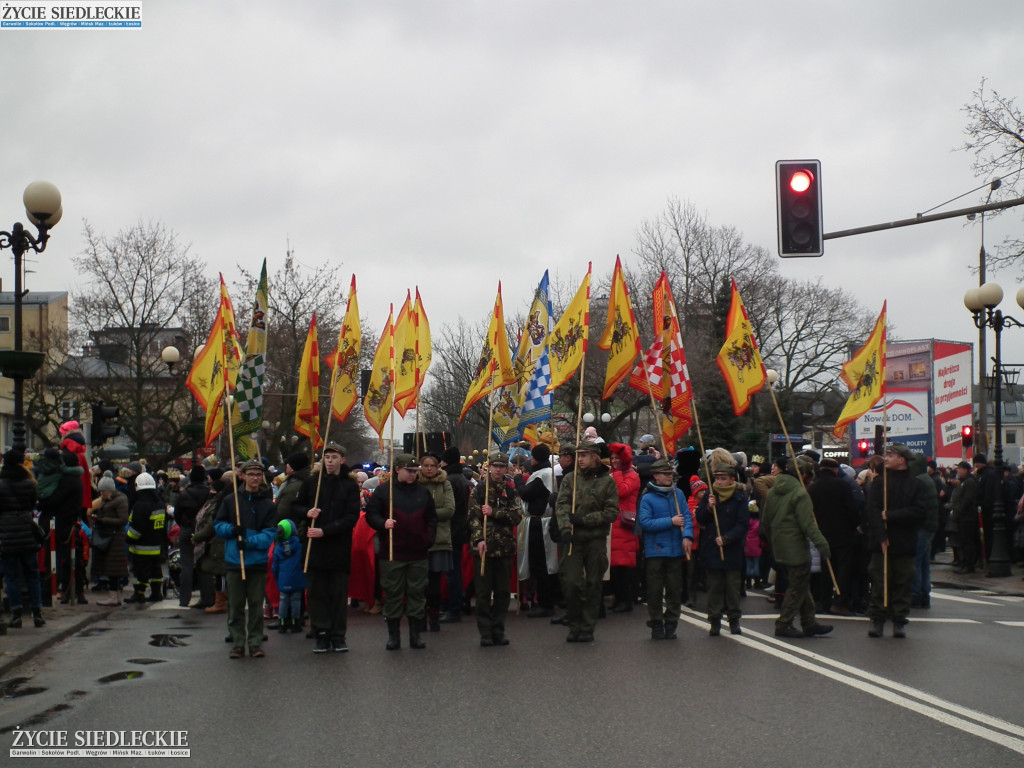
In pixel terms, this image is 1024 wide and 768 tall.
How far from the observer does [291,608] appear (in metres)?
12.8

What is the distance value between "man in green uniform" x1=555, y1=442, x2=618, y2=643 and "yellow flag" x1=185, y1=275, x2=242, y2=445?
4.06 m

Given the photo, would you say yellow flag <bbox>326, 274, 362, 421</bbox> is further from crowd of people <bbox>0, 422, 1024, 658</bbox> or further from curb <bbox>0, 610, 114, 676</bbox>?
curb <bbox>0, 610, 114, 676</bbox>

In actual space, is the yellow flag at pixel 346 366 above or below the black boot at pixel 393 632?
above

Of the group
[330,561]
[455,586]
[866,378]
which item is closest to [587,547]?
[330,561]

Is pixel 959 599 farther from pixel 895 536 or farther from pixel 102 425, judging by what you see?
pixel 102 425

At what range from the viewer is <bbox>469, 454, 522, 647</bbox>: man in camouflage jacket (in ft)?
36.9

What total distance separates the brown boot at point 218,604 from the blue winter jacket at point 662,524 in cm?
616

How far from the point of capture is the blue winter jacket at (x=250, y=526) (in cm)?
1077

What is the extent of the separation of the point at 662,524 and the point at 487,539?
1.79m

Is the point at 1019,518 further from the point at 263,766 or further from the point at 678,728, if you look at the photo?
the point at 263,766

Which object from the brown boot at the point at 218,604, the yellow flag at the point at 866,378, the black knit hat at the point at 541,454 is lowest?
the brown boot at the point at 218,604

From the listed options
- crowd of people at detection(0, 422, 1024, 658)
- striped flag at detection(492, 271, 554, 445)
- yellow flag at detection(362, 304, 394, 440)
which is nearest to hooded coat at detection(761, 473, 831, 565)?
crowd of people at detection(0, 422, 1024, 658)

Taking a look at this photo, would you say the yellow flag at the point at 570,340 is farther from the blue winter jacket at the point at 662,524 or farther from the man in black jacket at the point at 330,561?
the man in black jacket at the point at 330,561

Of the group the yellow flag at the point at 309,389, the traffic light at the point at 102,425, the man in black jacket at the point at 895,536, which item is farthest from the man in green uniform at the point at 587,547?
the traffic light at the point at 102,425
